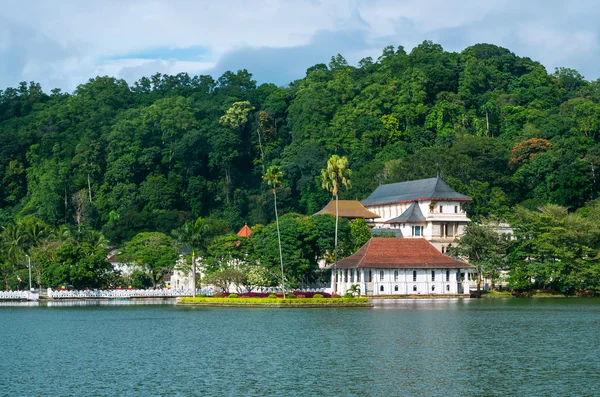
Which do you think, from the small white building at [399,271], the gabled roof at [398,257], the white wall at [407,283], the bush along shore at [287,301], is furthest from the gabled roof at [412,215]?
the bush along shore at [287,301]

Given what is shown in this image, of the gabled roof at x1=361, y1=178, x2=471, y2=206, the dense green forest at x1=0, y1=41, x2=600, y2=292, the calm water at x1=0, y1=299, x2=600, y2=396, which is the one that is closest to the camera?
the calm water at x1=0, y1=299, x2=600, y2=396

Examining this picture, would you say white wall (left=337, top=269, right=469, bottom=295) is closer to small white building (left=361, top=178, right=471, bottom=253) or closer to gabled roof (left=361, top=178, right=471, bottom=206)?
small white building (left=361, top=178, right=471, bottom=253)

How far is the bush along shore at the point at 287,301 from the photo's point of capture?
79688mm

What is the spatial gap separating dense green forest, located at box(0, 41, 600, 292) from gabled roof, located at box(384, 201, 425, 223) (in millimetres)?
8281

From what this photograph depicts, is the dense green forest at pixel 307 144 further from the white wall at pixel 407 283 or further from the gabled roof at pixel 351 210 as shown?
the white wall at pixel 407 283

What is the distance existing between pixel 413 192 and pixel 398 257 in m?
25.5

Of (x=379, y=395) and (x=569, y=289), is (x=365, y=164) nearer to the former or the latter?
(x=569, y=289)

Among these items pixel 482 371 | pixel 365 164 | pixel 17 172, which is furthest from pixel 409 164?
pixel 482 371

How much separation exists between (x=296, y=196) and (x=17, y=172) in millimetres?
47566

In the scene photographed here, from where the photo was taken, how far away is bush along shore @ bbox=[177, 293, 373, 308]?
79.7 metres

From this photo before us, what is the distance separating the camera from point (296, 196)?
149m

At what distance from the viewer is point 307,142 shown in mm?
151250

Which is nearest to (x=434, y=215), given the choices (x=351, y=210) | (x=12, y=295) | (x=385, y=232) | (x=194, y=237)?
(x=385, y=232)

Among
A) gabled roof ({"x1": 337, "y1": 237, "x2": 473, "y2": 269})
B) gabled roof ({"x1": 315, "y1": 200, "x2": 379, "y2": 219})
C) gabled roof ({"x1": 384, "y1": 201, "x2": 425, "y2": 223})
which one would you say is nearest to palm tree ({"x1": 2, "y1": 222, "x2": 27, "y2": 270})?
gabled roof ({"x1": 337, "y1": 237, "x2": 473, "y2": 269})
